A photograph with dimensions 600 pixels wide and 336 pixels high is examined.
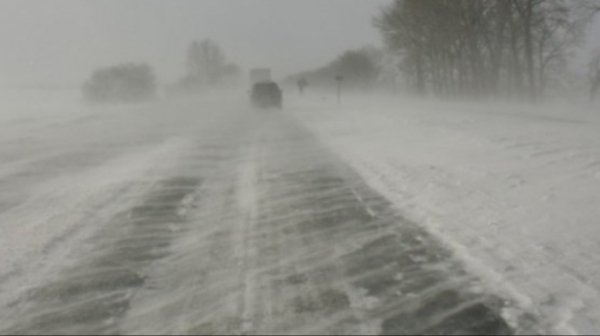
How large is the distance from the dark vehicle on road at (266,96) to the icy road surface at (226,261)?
2667 centimetres

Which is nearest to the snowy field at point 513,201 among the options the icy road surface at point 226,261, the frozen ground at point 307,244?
the frozen ground at point 307,244

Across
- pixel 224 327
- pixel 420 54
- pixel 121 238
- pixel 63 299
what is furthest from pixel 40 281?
pixel 420 54

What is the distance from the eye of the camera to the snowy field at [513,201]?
4.62 m

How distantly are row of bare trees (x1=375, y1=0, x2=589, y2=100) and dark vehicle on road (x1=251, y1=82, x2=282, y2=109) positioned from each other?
15751 mm

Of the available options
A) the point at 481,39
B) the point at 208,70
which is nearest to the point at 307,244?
the point at 481,39

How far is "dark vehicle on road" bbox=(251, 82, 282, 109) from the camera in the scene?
36.8m

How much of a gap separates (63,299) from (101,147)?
1148 centimetres

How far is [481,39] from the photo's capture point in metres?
46.1

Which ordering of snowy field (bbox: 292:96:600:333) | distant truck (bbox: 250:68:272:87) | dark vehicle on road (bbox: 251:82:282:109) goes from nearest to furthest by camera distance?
1. snowy field (bbox: 292:96:600:333)
2. dark vehicle on road (bbox: 251:82:282:109)
3. distant truck (bbox: 250:68:272:87)

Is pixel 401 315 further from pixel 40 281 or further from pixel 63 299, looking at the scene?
pixel 40 281

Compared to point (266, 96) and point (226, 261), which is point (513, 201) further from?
point (266, 96)

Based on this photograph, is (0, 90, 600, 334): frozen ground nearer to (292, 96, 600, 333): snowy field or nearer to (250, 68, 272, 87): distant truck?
(292, 96, 600, 333): snowy field

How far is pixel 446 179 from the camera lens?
910 centimetres

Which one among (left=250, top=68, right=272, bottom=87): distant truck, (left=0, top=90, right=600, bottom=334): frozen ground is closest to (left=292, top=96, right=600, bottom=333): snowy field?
(left=0, top=90, right=600, bottom=334): frozen ground
